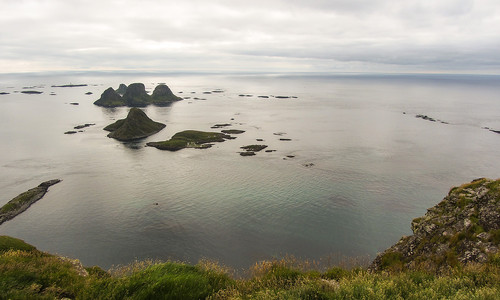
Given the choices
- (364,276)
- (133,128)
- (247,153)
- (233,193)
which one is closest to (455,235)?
(364,276)

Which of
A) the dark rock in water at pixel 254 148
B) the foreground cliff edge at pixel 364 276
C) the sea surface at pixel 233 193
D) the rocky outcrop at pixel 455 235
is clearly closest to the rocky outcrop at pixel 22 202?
the sea surface at pixel 233 193

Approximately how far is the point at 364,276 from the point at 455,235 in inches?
679

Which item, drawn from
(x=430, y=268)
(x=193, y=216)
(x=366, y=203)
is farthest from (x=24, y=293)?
(x=366, y=203)

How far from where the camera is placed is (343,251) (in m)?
58.7

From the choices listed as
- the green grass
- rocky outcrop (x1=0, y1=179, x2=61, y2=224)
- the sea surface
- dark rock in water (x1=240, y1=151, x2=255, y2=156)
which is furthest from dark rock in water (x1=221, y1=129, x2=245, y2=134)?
the green grass

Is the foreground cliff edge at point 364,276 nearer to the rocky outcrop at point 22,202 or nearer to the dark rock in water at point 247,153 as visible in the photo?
the rocky outcrop at point 22,202

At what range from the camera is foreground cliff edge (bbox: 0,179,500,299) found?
2008cm

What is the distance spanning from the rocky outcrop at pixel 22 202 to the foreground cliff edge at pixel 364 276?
1823 inches

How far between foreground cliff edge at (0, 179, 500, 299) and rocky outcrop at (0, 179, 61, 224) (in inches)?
1823

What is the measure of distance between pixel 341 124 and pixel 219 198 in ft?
458

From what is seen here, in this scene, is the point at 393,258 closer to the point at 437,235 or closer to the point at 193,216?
the point at 437,235

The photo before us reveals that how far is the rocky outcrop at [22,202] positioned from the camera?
74.0 metres

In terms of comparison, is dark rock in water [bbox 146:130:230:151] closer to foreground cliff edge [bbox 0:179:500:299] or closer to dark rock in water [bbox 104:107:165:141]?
dark rock in water [bbox 104:107:165:141]

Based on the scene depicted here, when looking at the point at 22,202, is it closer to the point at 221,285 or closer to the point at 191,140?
the point at 191,140
